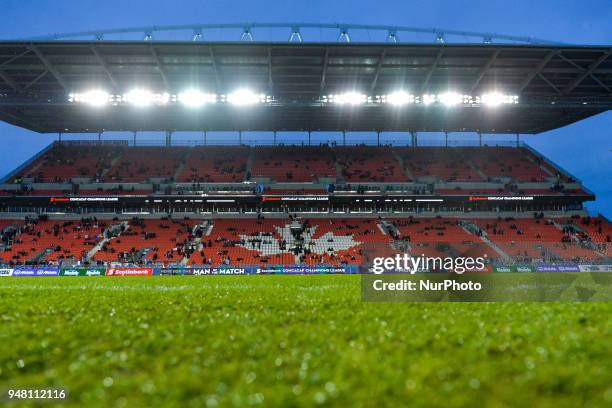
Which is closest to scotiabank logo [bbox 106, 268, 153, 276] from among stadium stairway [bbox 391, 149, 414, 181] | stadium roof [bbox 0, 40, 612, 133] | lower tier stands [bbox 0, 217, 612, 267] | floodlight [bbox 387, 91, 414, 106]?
lower tier stands [bbox 0, 217, 612, 267]

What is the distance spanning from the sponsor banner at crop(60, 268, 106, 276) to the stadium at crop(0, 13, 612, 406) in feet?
0.50

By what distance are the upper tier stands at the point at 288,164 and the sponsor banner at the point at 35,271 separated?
2247 centimetres

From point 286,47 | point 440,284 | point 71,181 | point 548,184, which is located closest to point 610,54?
point 548,184

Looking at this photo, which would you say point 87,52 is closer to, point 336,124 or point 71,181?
point 71,181

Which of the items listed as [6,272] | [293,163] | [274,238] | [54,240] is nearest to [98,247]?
[54,240]

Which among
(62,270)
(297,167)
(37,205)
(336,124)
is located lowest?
(62,270)

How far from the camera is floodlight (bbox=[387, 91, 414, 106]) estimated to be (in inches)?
2039

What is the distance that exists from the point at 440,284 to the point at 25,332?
768 centimetres

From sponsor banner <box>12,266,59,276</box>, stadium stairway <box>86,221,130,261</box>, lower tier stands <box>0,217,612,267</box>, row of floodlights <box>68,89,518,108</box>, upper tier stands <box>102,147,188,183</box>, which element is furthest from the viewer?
upper tier stands <box>102,147,188,183</box>

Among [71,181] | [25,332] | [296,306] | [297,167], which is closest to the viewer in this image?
[25,332]

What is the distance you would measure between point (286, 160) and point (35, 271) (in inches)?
Result: 1452

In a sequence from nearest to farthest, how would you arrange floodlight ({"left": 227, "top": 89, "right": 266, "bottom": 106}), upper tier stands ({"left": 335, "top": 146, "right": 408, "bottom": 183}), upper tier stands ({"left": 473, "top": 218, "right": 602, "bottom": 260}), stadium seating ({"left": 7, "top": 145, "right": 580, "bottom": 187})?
upper tier stands ({"left": 473, "top": 218, "right": 602, "bottom": 260}), floodlight ({"left": 227, "top": 89, "right": 266, "bottom": 106}), stadium seating ({"left": 7, "top": 145, "right": 580, "bottom": 187}), upper tier stands ({"left": 335, "top": 146, "right": 408, "bottom": 183})

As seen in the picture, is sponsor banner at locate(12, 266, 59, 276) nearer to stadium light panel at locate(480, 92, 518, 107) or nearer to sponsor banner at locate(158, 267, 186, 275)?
sponsor banner at locate(158, 267, 186, 275)

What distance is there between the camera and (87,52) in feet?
143
